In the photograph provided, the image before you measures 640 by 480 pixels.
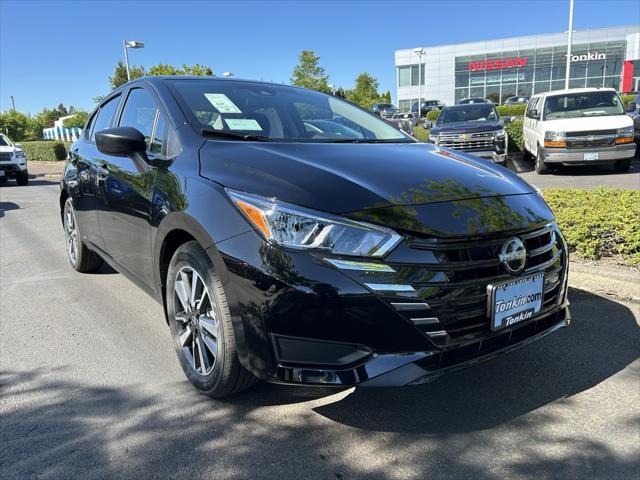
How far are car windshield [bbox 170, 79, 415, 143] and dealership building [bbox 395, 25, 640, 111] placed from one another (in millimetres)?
45310

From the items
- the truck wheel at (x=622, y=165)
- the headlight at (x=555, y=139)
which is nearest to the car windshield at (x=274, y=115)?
the headlight at (x=555, y=139)

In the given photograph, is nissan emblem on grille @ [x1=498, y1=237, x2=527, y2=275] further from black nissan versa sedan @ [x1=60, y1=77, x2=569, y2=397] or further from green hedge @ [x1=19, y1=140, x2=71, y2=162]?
green hedge @ [x1=19, y1=140, x2=71, y2=162]

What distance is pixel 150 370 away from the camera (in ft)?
9.89

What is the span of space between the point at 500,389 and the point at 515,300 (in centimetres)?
70

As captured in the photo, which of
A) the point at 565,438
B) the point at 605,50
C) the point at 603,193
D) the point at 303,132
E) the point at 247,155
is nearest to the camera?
the point at 565,438

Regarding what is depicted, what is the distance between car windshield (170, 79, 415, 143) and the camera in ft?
9.72

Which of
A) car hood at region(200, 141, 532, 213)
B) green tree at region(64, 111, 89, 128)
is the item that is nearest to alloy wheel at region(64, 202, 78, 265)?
car hood at region(200, 141, 532, 213)

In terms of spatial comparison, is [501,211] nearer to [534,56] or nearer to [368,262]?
[368,262]

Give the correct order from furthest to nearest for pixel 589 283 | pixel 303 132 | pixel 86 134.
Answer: pixel 86 134 → pixel 589 283 → pixel 303 132

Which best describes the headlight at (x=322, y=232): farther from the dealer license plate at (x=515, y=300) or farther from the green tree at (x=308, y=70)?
the green tree at (x=308, y=70)

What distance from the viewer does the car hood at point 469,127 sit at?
37.9ft

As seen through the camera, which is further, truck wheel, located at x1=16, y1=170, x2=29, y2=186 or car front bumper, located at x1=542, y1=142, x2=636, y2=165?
truck wheel, located at x1=16, y1=170, x2=29, y2=186

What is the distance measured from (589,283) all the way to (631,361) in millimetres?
1264

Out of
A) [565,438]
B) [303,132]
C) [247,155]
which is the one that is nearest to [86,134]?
[303,132]
